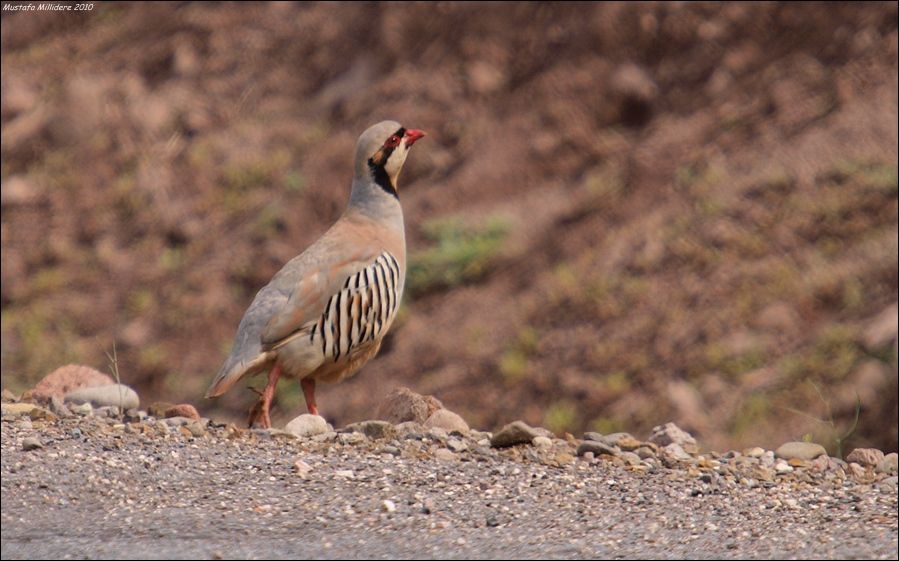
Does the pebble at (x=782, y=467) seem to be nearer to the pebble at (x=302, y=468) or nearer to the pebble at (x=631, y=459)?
the pebble at (x=631, y=459)

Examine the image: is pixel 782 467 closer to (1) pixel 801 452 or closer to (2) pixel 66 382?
(1) pixel 801 452

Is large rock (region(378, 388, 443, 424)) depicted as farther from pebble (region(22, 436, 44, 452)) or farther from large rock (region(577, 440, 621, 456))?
pebble (region(22, 436, 44, 452))

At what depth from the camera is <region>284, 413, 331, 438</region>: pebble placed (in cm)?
563

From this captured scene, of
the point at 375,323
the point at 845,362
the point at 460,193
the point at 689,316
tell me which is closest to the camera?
the point at 375,323

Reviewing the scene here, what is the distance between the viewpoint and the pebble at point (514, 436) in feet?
17.2

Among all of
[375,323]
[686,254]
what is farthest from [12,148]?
[375,323]

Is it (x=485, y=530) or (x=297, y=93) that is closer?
(x=485, y=530)

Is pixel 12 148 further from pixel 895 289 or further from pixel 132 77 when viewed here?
pixel 895 289

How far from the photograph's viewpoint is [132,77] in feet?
49.3

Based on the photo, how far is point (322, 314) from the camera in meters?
→ 6.92

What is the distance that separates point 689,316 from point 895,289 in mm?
1429

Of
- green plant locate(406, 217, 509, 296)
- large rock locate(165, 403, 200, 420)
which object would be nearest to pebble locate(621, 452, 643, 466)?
large rock locate(165, 403, 200, 420)

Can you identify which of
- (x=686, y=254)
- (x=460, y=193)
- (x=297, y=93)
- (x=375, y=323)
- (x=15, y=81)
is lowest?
(x=375, y=323)

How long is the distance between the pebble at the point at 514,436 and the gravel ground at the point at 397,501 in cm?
4
